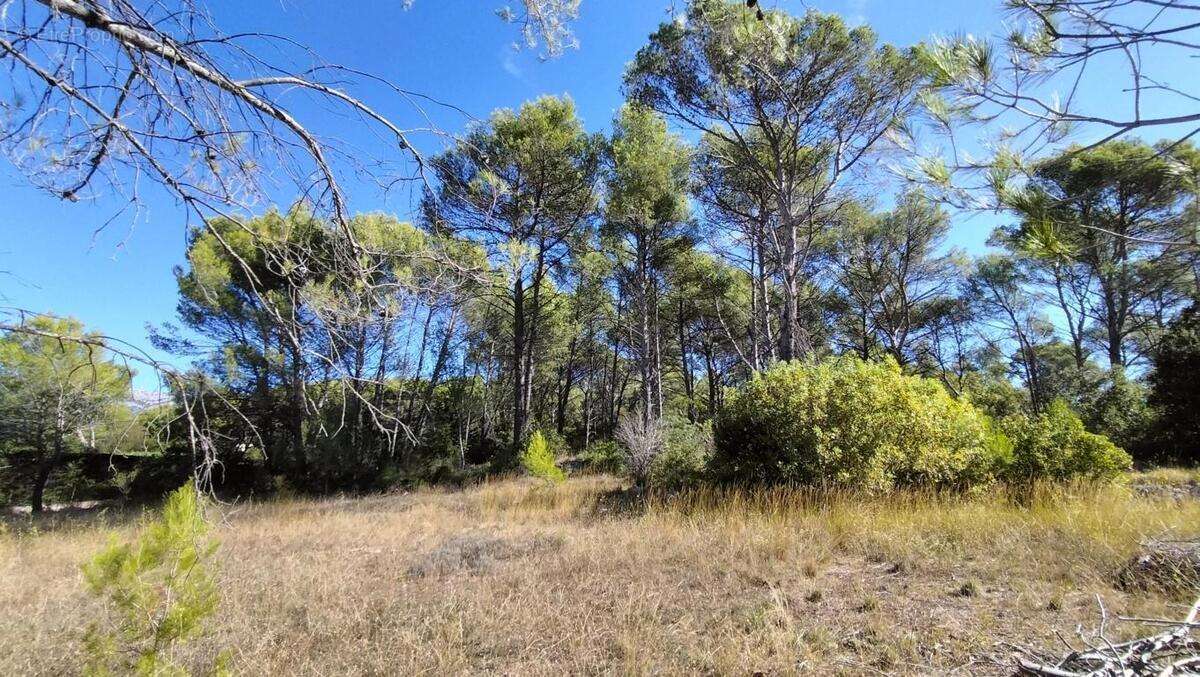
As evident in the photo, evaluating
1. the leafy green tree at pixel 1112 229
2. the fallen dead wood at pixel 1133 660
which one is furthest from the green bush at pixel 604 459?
the fallen dead wood at pixel 1133 660

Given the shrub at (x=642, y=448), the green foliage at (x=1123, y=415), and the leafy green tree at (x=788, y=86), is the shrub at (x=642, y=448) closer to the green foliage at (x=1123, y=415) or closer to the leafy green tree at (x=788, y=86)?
the leafy green tree at (x=788, y=86)

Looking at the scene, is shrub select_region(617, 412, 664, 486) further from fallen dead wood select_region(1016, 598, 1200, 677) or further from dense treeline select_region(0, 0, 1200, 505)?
fallen dead wood select_region(1016, 598, 1200, 677)

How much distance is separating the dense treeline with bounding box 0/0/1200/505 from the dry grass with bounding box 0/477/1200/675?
1.17m

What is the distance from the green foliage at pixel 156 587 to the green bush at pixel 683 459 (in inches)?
249

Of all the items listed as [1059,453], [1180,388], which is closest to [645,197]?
[1059,453]

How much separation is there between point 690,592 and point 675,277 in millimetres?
15564

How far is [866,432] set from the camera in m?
6.18

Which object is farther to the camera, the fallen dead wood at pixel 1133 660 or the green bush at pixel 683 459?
the green bush at pixel 683 459

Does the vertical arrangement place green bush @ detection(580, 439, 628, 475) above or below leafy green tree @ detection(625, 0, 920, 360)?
below

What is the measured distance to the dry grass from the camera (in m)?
2.59

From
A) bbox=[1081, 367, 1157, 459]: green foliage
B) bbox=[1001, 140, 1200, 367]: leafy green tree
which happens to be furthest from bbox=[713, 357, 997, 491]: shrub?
bbox=[1081, 367, 1157, 459]: green foliage

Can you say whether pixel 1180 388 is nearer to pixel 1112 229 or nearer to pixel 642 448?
pixel 1112 229

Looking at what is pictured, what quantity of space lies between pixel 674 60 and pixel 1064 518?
9932 mm

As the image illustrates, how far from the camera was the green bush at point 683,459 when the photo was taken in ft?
26.3
